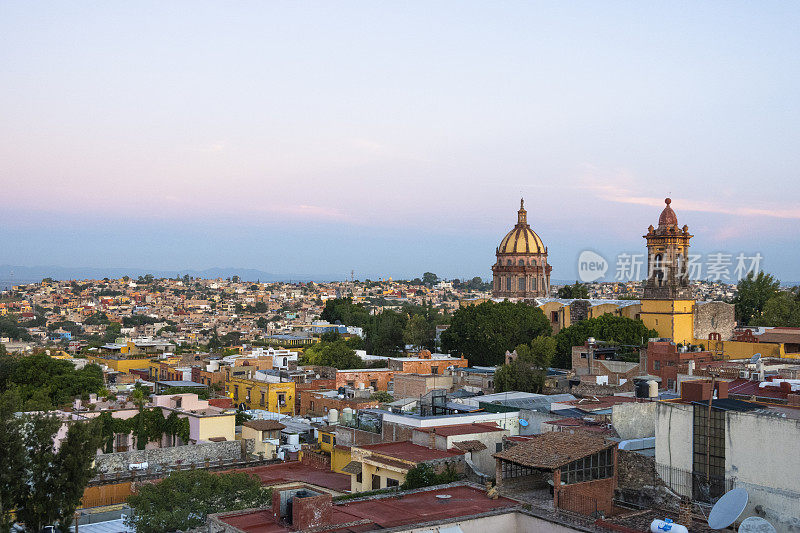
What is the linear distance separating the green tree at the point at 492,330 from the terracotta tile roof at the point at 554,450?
113 feet

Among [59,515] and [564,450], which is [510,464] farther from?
[59,515]

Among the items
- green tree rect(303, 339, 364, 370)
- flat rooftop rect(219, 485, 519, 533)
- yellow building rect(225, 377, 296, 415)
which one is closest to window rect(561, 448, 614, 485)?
flat rooftop rect(219, 485, 519, 533)

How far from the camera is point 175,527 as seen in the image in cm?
1515

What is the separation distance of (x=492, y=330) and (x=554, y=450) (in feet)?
120

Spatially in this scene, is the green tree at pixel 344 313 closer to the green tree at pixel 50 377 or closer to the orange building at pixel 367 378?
the orange building at pixel 367 378

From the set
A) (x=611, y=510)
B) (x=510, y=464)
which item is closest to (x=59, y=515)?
(x=510, y=464)

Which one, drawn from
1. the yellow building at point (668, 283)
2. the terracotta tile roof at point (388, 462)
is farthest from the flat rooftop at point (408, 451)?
the yellow building at point (668, 283)

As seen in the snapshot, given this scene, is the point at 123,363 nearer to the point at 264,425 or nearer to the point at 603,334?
the point at 264,425

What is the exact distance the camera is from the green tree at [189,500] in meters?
15.1

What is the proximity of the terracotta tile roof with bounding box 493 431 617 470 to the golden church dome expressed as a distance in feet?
182

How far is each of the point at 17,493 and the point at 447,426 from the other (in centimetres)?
894

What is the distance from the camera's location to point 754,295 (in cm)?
6197

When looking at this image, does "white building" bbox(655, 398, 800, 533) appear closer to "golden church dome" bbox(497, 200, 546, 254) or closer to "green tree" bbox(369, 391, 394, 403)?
"green tree" bbox(369, 391, 394, 403)

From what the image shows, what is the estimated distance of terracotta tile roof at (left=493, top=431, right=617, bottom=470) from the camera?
46.2ft
